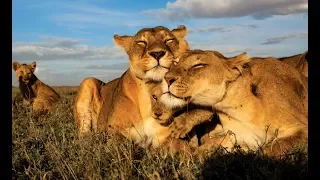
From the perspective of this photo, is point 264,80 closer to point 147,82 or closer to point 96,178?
point 147,82

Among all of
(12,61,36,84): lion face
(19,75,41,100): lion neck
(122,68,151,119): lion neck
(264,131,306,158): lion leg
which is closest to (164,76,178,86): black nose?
(122,68,151,119): lion neck

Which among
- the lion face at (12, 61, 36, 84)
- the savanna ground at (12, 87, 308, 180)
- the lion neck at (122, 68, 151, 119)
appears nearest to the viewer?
the savanna ground at (12, 87, 308, 180)

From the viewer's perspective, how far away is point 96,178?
144 inches

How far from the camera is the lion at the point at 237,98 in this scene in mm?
4816

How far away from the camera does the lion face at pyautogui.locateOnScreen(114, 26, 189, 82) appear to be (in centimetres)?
525

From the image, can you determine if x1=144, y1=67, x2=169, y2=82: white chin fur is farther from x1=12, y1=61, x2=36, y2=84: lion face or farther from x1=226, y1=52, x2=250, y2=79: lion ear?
x1=12, y1=61, x2=36, y2=84: lion face

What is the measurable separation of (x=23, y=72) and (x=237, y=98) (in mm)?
11051

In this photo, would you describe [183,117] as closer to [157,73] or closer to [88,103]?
[157,73]

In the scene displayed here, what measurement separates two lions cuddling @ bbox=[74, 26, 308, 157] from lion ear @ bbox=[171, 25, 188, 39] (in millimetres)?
31

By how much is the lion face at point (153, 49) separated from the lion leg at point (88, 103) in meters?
1.57

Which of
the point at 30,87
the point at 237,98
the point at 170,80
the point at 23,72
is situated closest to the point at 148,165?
the point at 170,80

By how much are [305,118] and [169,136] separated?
1.63m

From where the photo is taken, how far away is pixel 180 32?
6.32 meters
